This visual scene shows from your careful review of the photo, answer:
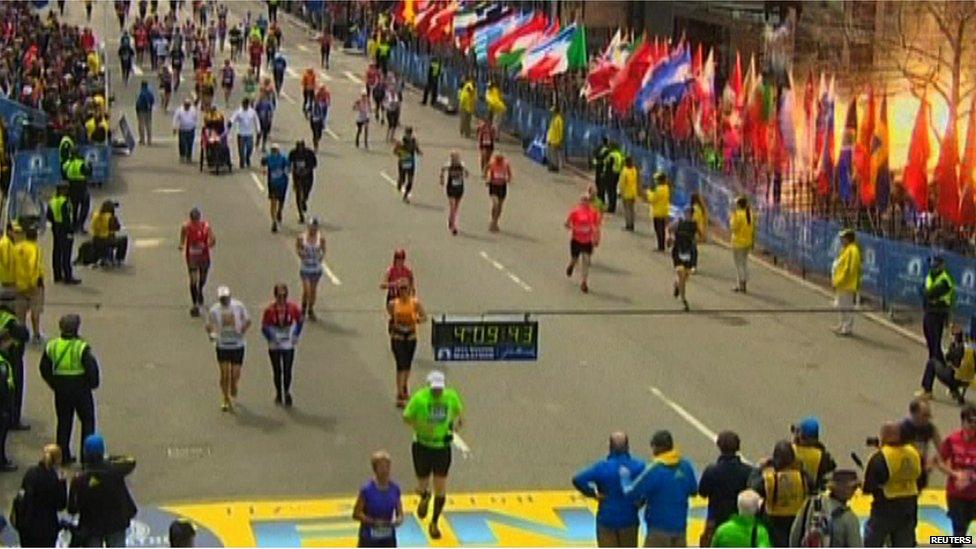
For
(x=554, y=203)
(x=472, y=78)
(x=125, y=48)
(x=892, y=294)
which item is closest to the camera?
(x=892, y=294)

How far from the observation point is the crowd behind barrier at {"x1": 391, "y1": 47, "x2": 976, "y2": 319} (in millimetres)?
24906

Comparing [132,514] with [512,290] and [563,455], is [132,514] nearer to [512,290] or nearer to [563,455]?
[563,455]

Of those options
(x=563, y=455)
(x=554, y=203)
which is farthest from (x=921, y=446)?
(x=554, y=203)

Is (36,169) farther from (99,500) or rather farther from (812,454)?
(812,454)

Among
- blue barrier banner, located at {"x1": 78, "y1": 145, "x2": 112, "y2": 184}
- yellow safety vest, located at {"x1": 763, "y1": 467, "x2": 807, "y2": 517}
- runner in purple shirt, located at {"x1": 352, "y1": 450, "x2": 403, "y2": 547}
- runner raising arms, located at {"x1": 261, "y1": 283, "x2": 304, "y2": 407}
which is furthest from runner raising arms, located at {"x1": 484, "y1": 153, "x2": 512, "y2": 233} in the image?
yellow safety vest, located at {"x1": 763, "y1": 467, "x2": 807, "y2": 517}

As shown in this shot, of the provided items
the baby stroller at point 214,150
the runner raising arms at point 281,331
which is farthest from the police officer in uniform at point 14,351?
the baby stroller at point 214,150

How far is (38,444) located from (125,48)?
35.0m

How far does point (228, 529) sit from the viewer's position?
51.2 ft

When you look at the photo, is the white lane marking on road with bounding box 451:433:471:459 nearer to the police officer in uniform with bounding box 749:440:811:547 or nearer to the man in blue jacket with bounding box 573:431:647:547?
the man in blue jacket with bounding box 573:431:647:547

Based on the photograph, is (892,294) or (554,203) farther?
(554,203)

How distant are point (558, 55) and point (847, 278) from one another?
17942 mm

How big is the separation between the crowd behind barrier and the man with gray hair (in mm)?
13266

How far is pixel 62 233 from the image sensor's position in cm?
2514

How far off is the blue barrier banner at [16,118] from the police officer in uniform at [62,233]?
26.8 feet
